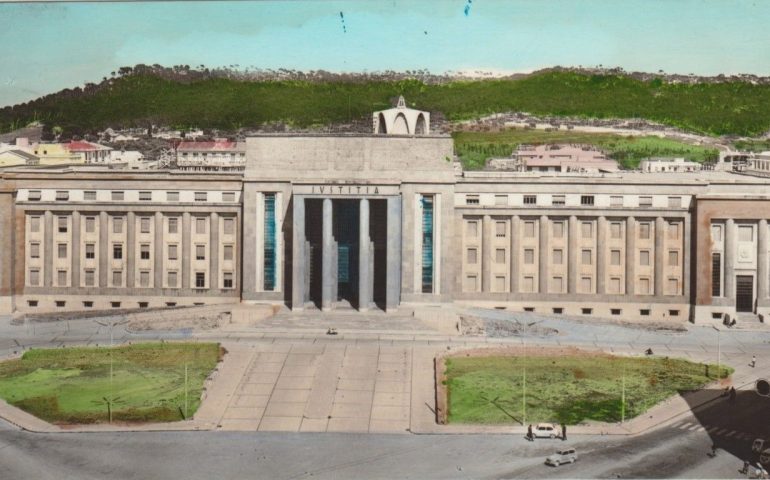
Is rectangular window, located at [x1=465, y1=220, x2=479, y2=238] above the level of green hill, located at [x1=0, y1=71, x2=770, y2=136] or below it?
below

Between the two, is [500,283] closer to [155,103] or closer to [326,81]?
[326,81]

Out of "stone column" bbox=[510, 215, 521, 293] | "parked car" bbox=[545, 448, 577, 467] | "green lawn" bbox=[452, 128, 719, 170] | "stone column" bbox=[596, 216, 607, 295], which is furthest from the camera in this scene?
"green lawn" bbox=[452, 128, 719, 170]

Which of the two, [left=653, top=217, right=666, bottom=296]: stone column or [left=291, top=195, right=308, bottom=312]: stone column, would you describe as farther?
[left=653, top=217, right=666, bottom=296]: stone column

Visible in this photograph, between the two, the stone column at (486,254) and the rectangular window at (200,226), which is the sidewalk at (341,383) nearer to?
the stone column at (486,254)

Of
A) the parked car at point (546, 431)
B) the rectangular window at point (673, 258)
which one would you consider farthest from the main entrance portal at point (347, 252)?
the parked car at point (546, 431)

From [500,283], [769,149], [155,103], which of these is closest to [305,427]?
[500,283]

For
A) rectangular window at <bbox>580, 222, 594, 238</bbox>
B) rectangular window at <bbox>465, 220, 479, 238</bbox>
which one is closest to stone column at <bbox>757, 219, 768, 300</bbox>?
rectangular window at <bbox>580, 222, 594, 238</bbox>

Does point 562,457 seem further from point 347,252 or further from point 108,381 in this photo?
point 347,252

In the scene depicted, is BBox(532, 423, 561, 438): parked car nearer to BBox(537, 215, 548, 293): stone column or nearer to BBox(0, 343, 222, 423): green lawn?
BBox(0, 343, 222, 423): green lawn
